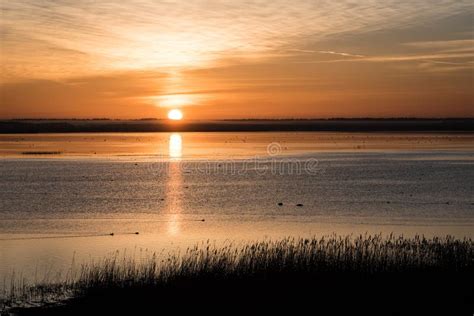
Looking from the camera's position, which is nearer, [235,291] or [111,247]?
[235,291]

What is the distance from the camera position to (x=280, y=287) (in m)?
14.5

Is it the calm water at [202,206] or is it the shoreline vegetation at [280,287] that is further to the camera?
the calm water at [202,206]

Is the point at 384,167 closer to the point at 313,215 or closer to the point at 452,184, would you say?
the point at 452,184

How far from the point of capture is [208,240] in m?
22.8

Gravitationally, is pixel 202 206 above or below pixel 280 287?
below

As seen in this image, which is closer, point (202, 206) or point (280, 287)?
point (280, 287)

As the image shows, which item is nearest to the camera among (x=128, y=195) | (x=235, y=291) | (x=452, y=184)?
(x=235, y=291)

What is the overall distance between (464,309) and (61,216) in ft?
68.1

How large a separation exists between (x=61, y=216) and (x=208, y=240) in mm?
9369

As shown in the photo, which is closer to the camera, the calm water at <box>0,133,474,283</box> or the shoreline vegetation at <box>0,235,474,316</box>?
the shoreline vegetation at <box>0,235,474,316</box>

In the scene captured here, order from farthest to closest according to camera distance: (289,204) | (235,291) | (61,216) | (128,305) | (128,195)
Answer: (128,195) < (289,204) < (61,216) < (235,291) < (128,305)

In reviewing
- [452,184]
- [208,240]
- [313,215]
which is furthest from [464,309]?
[452,184]

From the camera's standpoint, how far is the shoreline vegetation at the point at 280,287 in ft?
43.0

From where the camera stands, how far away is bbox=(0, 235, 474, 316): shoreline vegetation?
13.1 metres
